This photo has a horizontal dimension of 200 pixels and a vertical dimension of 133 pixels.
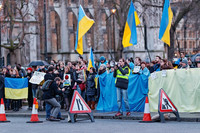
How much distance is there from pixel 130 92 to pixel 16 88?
19.9 ft

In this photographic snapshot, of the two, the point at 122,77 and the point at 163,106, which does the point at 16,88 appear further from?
the point at 163,106

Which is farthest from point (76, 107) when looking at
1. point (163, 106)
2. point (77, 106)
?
point (163, 106)

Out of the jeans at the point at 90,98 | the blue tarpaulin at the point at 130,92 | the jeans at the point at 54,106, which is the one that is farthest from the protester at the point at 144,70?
the jeans at the point at 54,106

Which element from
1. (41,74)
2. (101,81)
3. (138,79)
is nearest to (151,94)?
(138,79)

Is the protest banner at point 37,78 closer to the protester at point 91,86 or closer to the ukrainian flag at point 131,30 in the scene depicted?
the protester at point 91,86

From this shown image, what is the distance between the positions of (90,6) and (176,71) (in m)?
51.9

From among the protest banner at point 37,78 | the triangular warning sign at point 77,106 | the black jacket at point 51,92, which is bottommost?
the triangular warning sign at point 77,106

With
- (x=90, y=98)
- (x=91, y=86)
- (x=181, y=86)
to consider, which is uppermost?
(x=181, y=86)

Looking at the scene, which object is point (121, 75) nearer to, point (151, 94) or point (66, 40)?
point (151, 94)

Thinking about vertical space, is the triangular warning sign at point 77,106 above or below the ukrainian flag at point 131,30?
below

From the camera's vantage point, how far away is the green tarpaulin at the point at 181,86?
630 inches

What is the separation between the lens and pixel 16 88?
22141 mm

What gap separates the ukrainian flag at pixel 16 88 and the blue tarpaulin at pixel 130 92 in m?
4.05
